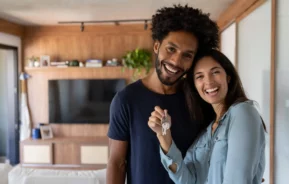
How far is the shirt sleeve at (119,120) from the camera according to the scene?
1286mm

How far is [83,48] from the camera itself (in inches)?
204

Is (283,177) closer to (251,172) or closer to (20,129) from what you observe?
(251,172)

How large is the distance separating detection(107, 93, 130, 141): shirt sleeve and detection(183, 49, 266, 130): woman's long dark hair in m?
0.28

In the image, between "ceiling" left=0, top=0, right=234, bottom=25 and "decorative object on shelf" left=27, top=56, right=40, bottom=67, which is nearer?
"ceiling" left=0, top=0, right=234, bottom=25

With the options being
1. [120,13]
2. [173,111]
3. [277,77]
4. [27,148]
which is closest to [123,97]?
[173,111]

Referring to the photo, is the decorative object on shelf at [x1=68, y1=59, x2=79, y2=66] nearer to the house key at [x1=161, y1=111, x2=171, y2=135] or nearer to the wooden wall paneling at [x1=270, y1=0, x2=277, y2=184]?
the wooden wall paneling at [x1=270, y1=0, x2=277, y2=184]

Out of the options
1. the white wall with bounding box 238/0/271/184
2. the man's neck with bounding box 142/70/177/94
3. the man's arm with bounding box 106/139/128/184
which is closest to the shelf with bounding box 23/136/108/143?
the white wall with bounding box 238/0/271/184

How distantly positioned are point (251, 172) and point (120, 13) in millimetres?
3508

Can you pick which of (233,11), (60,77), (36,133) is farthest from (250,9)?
(36,133)

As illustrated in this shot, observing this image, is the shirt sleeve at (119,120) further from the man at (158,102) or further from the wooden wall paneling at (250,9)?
the wooden wall paneling at (250,9)

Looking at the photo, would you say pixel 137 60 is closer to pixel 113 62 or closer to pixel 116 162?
pixel 113 62

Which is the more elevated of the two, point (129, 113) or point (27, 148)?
point (129, 113)

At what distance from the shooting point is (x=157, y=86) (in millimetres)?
1325

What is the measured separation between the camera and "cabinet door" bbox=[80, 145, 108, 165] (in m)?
4.82
